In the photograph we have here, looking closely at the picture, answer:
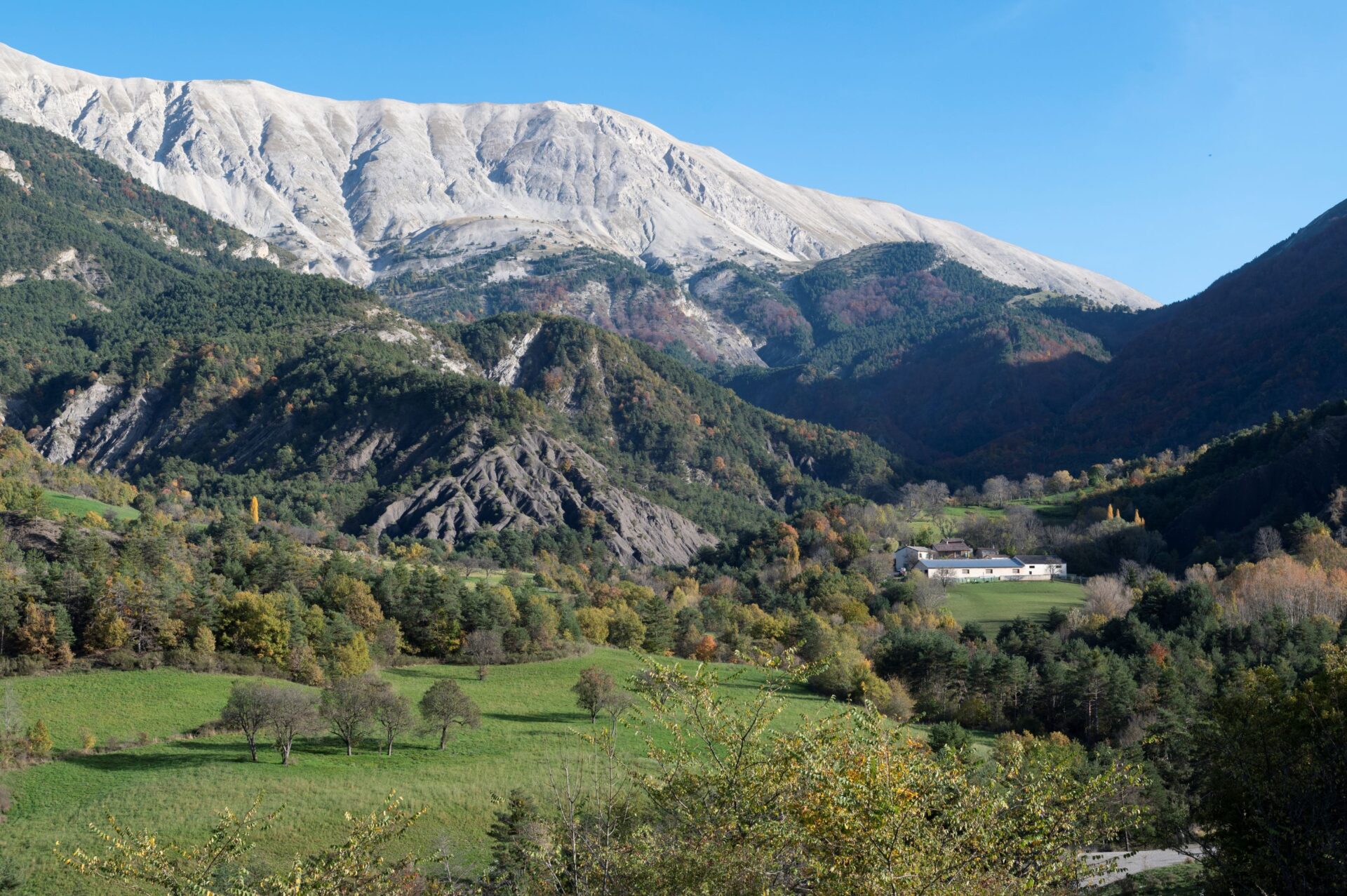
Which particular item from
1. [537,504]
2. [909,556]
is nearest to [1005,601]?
[909,556]

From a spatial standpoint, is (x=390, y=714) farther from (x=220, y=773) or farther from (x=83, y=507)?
(x=83, y=507)

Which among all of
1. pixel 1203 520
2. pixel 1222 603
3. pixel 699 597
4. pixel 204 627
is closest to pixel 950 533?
pixel 1203 520

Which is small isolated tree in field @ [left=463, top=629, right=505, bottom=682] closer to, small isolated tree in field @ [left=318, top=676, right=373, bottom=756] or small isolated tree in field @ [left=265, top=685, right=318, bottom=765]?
small isolated tree in field @ [left=318, top=676, right=373, bottom=756]

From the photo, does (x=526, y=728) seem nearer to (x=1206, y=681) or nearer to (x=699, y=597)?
(x=1206, y=681)

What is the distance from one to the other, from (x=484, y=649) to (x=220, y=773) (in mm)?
33146

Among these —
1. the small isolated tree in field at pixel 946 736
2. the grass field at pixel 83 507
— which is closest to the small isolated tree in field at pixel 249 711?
the small isolated tree in field at pixel 946 736

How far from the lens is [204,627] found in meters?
74.2

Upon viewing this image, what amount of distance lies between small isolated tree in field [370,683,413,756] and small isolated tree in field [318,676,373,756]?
13.7 inches

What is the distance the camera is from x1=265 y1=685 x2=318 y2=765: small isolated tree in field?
5494 centimetres

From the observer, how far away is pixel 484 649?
8431cm

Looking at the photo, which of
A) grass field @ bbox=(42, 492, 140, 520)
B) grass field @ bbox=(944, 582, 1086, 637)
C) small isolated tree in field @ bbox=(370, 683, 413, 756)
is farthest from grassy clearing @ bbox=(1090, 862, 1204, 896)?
grass field @ bbox=(42, 492, 140, 520)

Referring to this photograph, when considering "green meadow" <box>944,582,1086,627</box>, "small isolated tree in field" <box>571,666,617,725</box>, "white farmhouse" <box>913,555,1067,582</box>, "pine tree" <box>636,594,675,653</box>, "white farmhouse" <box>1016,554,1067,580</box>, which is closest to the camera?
"small isolated tree in field" <box>571,666,617,725</box>

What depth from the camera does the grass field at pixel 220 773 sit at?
4422cm

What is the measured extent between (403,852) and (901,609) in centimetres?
7685
